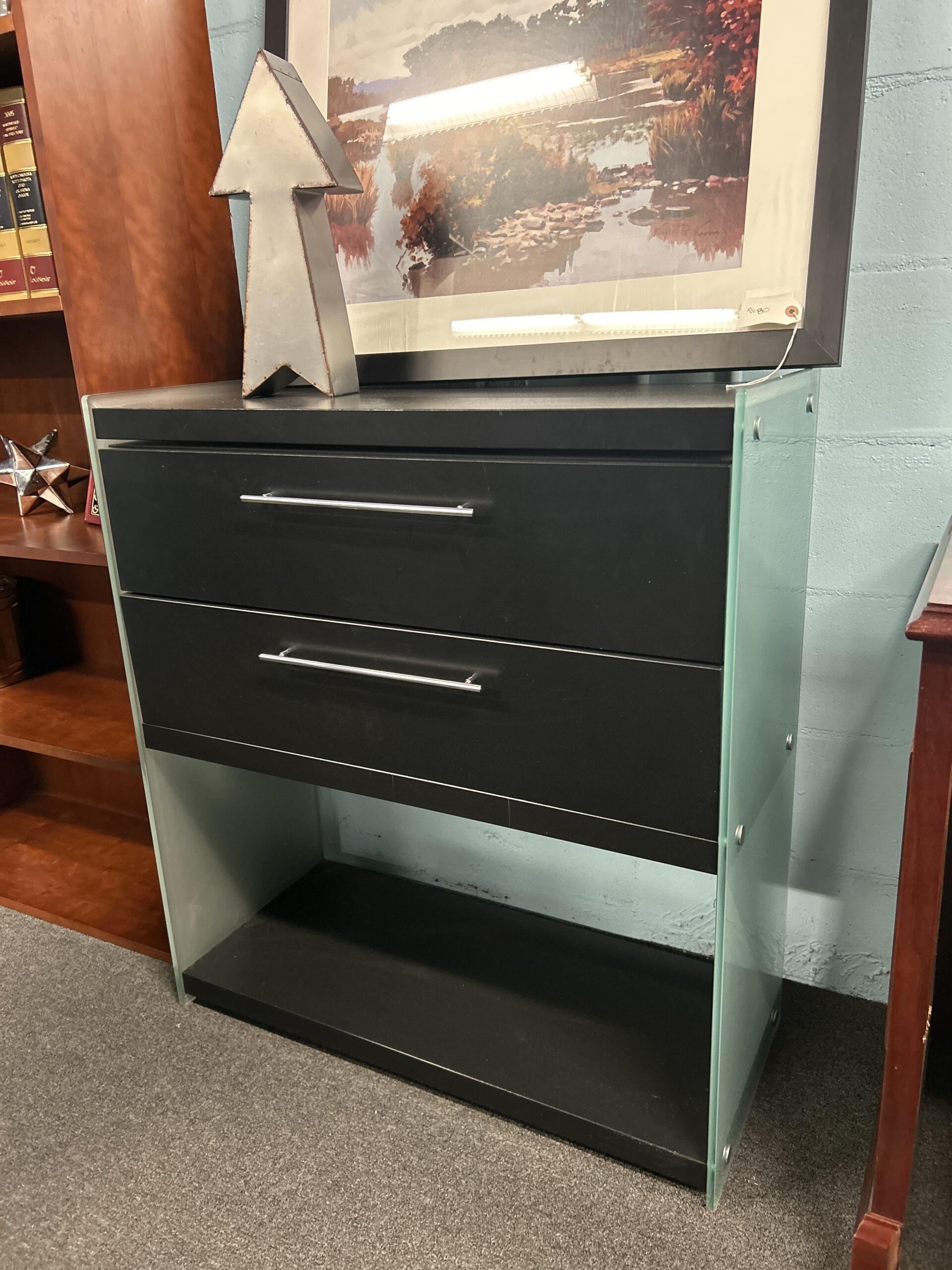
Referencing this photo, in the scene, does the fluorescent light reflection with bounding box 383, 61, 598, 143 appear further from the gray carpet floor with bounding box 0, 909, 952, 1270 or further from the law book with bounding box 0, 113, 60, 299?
the gray carpet floor with bounding box 0, 909, 952, 1270

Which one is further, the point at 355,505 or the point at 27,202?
the point at 27,202

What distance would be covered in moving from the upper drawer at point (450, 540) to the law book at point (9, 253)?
16.6 inches

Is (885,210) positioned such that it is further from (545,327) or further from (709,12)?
(545,327)

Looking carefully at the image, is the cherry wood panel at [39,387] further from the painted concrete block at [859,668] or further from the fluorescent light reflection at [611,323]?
the painted concrete block at [859,668]

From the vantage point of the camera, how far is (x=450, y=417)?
3.14 feet

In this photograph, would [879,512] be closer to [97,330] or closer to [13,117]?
[97,330]

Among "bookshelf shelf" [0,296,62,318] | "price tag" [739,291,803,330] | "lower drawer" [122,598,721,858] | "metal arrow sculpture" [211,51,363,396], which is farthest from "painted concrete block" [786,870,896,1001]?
"bookshelf shelf" [0,296,62,318]

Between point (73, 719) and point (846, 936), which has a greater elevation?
point (73, 719)

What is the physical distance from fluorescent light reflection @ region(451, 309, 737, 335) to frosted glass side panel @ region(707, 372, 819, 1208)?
0.45 ft

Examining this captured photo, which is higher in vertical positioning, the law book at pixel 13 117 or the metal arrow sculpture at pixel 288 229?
the law book at pixel 13 117

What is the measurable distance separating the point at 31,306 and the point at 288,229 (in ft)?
1.63

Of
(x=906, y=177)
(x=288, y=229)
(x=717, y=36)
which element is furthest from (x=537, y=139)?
(x=906, y=177)

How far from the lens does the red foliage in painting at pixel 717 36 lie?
1082 millimetres

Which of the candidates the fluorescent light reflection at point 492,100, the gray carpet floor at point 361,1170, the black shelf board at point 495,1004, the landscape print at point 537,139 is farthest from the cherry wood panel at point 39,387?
the gray carpet floor at point 361,1170
